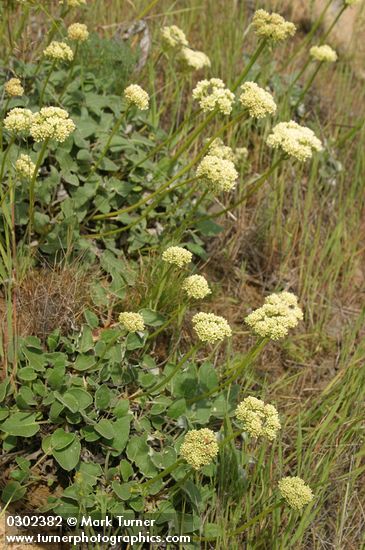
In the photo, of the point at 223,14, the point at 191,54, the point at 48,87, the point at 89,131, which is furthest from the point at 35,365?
the point at 223,14

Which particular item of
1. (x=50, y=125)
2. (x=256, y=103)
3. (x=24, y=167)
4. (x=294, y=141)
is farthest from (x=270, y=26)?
(x=24, y=167)

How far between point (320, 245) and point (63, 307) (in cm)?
212

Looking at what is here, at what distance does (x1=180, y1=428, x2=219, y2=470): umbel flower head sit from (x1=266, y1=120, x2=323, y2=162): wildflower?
1609 millimetres

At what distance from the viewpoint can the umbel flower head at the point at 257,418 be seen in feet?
9.34

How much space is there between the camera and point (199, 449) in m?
2.70

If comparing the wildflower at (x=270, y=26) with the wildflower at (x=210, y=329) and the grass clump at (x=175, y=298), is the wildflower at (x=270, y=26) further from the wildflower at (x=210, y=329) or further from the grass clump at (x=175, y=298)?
the wildflower at (x=210, y=329)

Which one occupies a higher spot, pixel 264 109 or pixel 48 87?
pixel 264 109

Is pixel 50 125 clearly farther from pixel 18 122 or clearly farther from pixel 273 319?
pixel 273 319

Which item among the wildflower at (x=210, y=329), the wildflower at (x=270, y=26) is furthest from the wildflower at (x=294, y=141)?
the wildflower at (x=210, y=329)

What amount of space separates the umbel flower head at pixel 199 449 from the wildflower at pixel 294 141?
1.61 metres

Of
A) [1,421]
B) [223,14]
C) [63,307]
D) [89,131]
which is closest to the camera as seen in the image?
[1,421]

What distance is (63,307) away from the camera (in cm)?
347

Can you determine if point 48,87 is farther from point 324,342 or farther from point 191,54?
point 324,342

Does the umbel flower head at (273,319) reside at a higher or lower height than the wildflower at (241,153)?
higher
